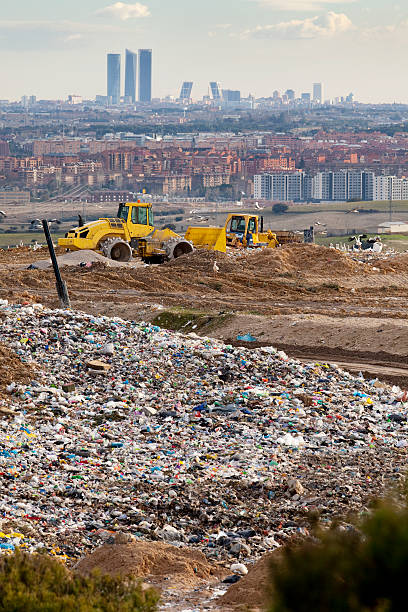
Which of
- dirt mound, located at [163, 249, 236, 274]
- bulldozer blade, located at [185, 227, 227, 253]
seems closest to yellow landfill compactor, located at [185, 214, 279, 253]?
bulldozer blade, located at [185, 227, 227, 253]

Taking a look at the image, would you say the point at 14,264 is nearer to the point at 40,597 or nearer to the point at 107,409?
the point at 107,409

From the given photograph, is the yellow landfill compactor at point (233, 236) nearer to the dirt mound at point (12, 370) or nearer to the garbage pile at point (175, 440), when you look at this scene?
the garbage pile at point (175, 440)

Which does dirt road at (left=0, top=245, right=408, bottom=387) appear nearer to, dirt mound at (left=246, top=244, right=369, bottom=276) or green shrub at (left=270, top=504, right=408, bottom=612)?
dirt mound at (left=246, top=244, right=369, bottom=276)

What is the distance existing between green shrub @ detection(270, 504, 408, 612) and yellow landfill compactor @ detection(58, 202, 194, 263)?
2950cm

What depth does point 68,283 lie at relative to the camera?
1084 inches

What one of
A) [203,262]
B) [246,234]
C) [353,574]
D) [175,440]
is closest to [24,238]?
[246,234]

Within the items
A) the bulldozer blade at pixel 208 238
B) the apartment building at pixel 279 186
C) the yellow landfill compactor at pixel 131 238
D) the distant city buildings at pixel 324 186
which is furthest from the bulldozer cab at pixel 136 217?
the apartment building at pixel 279 186

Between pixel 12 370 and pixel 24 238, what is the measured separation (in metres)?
65.8

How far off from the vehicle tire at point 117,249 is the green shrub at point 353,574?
28.9 metres

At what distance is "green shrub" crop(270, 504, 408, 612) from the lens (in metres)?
3.74

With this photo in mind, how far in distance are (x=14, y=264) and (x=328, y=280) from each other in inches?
459

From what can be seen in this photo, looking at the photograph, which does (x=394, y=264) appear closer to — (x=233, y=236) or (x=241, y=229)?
(x=241, y=229)

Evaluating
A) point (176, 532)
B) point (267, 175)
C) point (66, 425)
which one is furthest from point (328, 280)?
point (267, 175)

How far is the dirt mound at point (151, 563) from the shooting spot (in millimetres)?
7309
